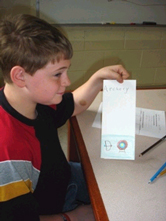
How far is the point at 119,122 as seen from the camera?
77cm

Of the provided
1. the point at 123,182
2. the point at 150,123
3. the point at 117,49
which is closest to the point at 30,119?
the point at 123,182

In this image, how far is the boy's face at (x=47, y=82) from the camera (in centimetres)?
69

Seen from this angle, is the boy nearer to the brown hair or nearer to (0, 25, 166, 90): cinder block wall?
the brown hair

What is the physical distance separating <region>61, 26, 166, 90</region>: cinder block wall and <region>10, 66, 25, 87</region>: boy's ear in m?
1.62

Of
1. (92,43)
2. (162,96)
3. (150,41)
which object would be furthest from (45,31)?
(150,41)

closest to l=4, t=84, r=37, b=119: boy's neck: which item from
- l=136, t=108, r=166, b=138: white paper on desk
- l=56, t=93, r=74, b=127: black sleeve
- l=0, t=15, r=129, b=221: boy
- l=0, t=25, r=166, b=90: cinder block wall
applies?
l=0, t=15, r=129, b=221: boy

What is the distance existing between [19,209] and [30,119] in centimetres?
26

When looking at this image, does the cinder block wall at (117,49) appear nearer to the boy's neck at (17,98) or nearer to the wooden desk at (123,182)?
the wooden desk at (123,182)

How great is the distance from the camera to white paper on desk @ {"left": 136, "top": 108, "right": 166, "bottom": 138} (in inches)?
35.7

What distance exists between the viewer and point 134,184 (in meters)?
0.68

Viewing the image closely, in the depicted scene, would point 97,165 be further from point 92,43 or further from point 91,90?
point 92,43

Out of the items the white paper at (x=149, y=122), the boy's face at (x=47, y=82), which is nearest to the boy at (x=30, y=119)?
the boy's face at (x=47, y=82)

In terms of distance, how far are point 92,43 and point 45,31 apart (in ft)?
5.46

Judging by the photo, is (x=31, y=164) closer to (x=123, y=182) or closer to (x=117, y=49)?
(x=123, y=182)
